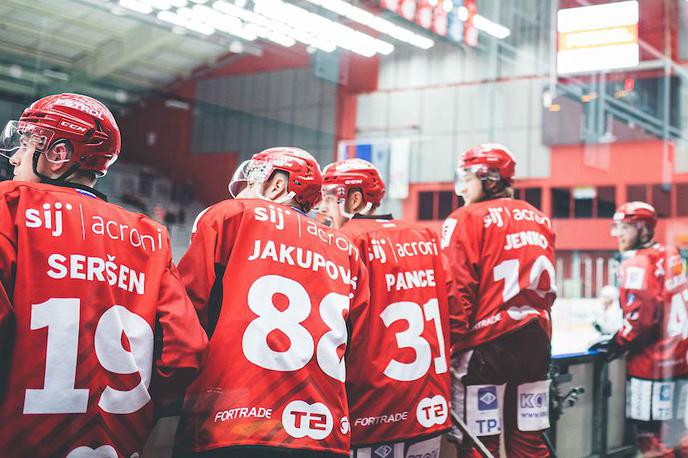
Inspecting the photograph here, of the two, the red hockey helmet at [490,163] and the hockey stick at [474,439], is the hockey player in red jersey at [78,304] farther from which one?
the red hockey helmet at [490,163]

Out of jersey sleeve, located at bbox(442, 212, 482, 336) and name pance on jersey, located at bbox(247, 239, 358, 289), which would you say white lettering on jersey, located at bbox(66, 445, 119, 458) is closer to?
name pance on jersey, located at bbox(247, 239, 358, 289)

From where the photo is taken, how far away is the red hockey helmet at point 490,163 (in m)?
2.94

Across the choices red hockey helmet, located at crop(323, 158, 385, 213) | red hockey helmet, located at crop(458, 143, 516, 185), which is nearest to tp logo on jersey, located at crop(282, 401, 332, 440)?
red hockey helmet, located at crop(323, 158, 385, 213)

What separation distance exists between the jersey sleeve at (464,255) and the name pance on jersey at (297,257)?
84 cm

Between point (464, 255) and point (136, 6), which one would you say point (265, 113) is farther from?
point (464, 255)

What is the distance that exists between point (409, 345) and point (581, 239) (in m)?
8.31

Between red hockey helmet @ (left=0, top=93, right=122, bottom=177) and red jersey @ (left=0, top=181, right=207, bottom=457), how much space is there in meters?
0.10

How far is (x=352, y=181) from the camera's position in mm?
2457

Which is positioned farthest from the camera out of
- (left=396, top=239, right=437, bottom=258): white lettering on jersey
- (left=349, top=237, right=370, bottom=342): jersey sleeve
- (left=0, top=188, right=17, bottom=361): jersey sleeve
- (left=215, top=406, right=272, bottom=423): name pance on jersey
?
(left=396, top=239, right=437, bottom=258): white lettering on jersey

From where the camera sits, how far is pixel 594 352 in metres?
4.05

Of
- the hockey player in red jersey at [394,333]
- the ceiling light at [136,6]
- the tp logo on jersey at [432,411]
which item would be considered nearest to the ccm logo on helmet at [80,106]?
the hockey player in red jersey at [394,333]

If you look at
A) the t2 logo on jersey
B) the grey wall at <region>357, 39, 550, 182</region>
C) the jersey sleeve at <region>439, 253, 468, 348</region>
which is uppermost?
the grey wall at <region>357, 39, 550, 182</region>

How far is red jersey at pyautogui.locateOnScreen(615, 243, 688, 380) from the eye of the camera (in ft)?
12.4

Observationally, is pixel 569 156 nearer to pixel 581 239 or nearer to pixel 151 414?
pixel 581 239
